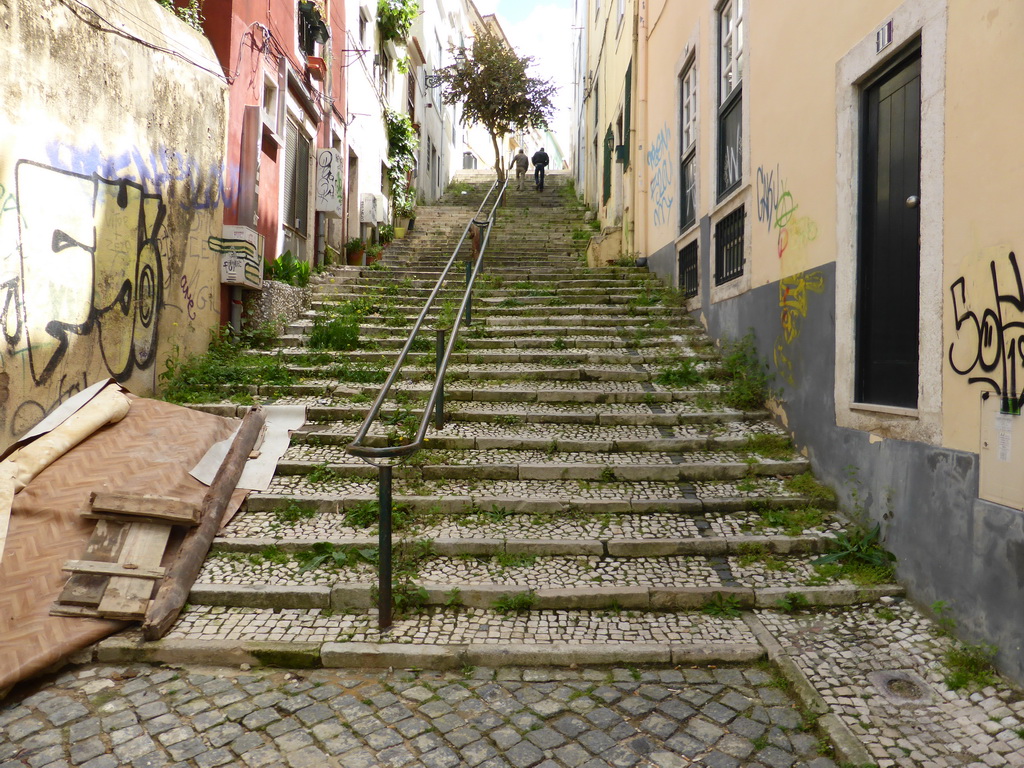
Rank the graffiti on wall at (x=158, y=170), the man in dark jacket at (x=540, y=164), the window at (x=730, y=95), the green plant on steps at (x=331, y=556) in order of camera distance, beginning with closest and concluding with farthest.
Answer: the green plant on steps at (x=331, y=556)
the graffiti on wall at (x=158, y=170)
the window at (x=730, y=95)
the man in dark jacket at (x=540, y=164)

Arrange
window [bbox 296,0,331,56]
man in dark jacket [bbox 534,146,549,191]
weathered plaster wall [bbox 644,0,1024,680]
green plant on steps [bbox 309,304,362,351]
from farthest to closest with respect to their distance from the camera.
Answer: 1. man in dark jacket [bbox 534,146,549,191]
2. window [bbox 296,0,331,56]
3. green plant on steps [bbox 309,304,362,351]
4. weathered plaster wall [bbox 644,0,1024,680]

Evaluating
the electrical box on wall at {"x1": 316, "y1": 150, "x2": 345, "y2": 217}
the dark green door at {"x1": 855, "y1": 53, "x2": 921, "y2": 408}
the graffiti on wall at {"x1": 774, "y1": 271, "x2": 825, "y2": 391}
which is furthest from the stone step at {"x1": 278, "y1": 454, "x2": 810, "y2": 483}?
the electrical box on wall at {"x1": 316, "y1": 150, "x2": 345, "y2": 217}

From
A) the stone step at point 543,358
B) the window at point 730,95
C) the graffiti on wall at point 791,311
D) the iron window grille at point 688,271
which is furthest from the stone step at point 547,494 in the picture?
the iron window grille at point 688,271

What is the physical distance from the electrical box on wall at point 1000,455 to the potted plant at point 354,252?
33.4ft

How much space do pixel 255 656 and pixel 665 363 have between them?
471cm

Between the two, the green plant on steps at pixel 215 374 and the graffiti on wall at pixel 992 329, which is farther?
the green plant on steps at pixel 215 374

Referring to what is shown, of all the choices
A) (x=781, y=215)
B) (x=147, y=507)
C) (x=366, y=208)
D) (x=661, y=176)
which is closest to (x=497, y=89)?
(x=366, y=208)

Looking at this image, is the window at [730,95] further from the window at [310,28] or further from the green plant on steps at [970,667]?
the window at [310,28]

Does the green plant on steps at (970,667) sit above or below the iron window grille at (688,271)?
below

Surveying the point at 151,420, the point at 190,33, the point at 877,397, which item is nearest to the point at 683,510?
the point at 877,397

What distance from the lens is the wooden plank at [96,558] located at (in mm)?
3291

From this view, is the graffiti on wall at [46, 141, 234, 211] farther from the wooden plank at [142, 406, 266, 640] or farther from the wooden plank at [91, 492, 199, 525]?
the wooden plank at [91, 492, 199, 525]

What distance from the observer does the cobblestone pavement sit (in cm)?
252

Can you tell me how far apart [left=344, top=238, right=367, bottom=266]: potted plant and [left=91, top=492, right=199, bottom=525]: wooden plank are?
27.6 feet
